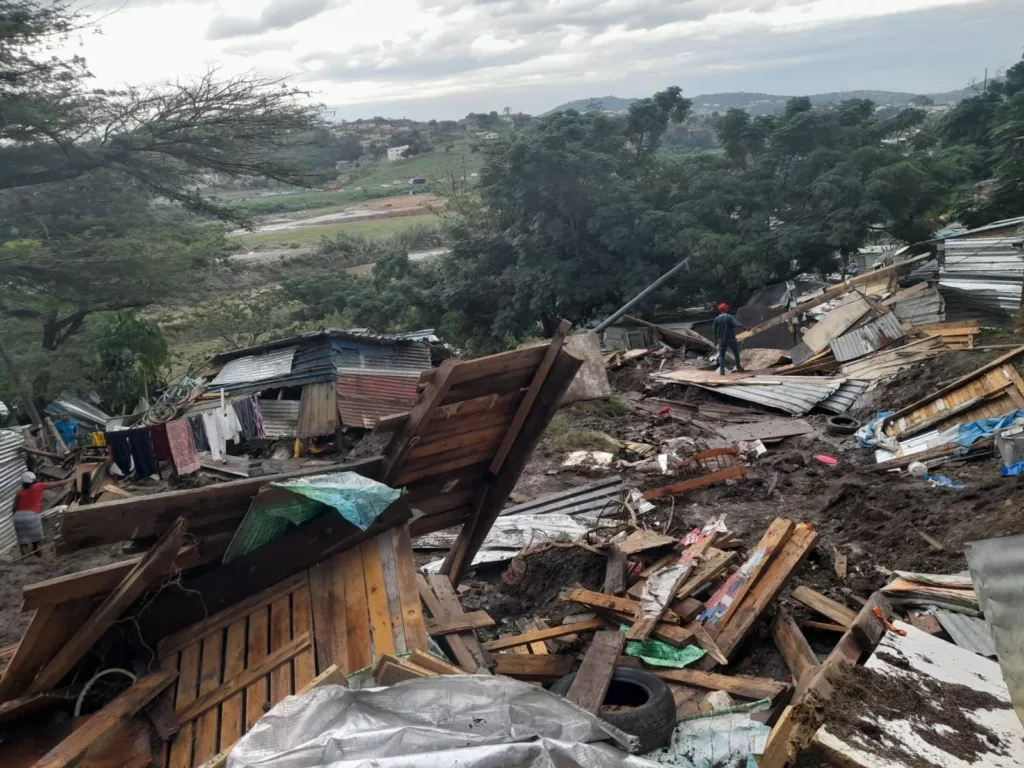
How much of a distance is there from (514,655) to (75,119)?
1531cm

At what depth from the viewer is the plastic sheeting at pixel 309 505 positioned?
3637 millimetres

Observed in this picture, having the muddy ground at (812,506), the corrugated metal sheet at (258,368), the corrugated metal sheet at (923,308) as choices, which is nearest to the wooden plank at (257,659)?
the muddy ground at (812,506)

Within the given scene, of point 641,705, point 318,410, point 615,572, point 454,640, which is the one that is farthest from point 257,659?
point 318,410

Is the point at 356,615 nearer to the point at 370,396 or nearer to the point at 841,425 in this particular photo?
the point at 841,425

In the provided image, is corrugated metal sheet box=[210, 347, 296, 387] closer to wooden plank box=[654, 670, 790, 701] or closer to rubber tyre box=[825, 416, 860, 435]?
rubber tyre box=[825, 416, 860, 435]

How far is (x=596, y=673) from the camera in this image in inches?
170

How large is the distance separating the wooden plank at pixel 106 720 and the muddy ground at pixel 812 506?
10.7ft

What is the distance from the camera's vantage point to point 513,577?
732cm

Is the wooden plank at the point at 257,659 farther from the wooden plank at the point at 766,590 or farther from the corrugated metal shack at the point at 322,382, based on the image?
the corrugated metal shack at the point at 322,382

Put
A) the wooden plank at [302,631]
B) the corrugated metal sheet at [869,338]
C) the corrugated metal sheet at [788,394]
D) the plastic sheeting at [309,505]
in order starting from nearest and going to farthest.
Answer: the wooden plank at [302,631] < the plastic sheeting at [309,505] < the corrugated metal sheet at [788,394] < the corrugated metal sheet at [869,338]

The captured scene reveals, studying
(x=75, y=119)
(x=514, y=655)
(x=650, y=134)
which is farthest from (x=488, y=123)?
(x=514, y=655)

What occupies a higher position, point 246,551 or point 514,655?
point 246,551

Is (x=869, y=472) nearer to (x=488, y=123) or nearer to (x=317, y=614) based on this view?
(x=317, y=614)

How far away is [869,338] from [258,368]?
12.9 meters
